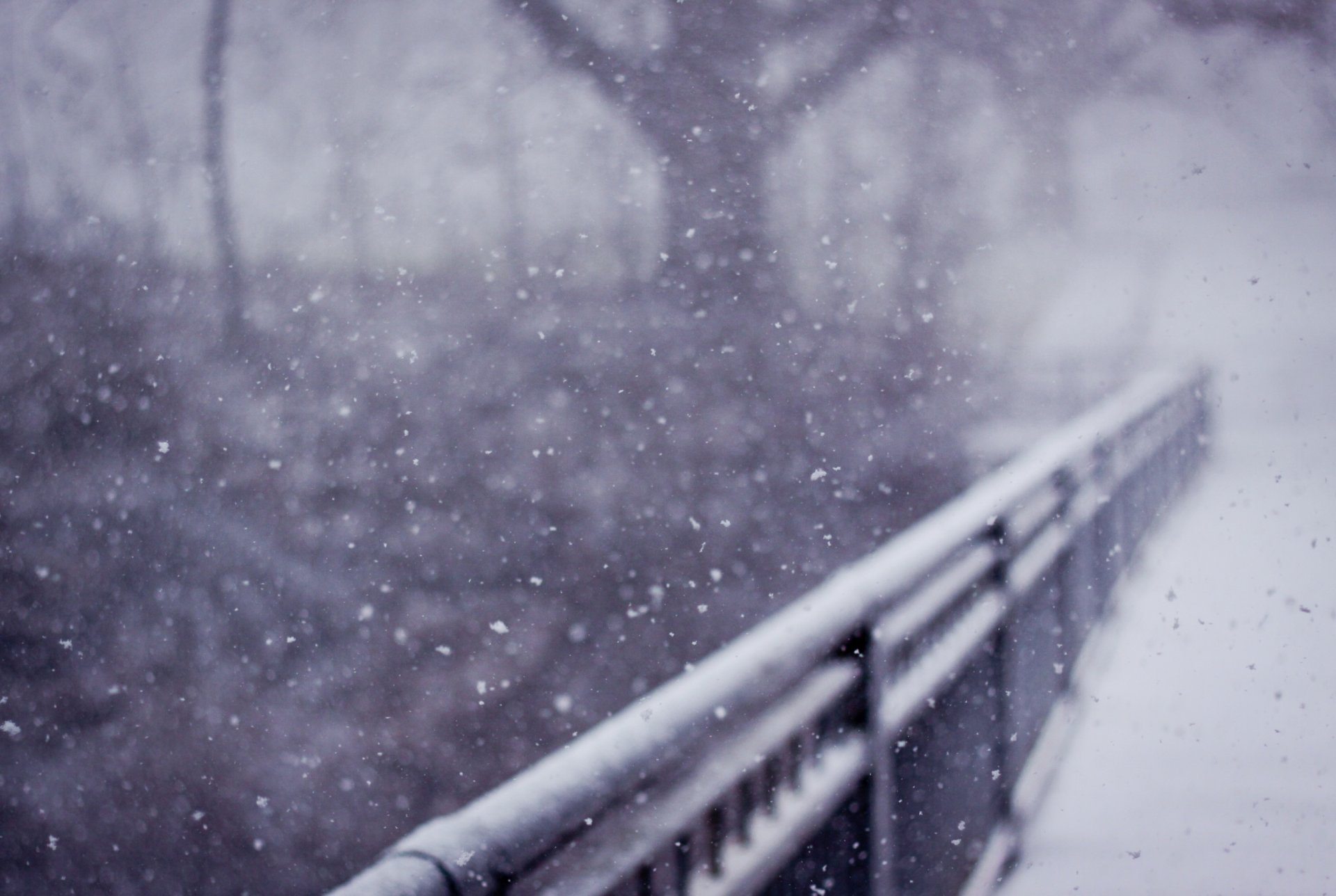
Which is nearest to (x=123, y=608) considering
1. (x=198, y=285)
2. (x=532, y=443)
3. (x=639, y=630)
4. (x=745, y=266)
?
(x=639, y=630)

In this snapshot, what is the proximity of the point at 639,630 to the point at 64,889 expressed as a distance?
3802 millimetres

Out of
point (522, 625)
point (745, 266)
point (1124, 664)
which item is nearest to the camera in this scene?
point (1124, 664)

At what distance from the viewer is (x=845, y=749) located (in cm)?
160

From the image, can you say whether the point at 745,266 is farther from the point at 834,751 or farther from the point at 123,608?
the point at 834,751

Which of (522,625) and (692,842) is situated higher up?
(692,842)

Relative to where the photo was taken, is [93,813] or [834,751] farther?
[93,813]

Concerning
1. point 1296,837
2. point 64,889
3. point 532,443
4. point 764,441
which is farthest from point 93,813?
point 764,441

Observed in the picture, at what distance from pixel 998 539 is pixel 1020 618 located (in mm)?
233

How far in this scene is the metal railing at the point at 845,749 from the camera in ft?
3.56

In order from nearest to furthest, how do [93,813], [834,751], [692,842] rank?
[692,842] < [834,751] < [93,813]

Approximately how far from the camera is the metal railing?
42.7 inches

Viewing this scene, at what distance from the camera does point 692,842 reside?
1.30 metres

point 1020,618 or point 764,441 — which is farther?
point 764,441

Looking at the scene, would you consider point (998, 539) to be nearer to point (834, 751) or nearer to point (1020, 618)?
point (1020, 618)
